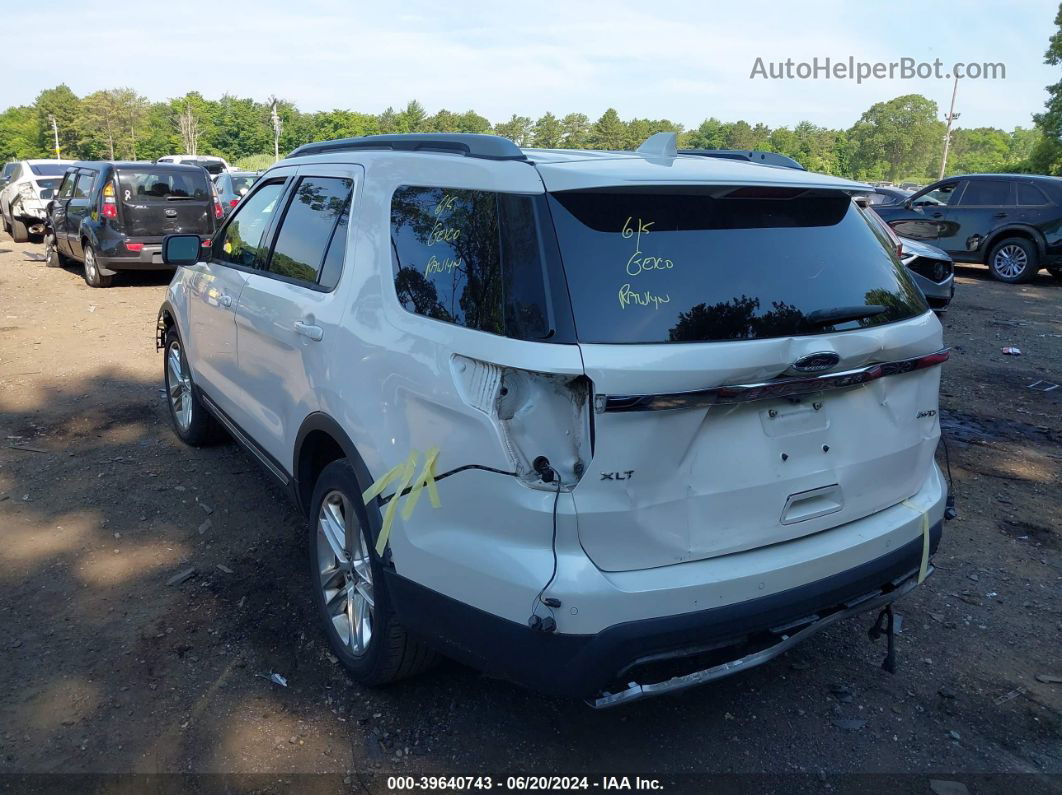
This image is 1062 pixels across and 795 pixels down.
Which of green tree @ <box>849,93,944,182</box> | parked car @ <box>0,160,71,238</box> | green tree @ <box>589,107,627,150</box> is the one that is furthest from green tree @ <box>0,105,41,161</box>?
green tree @ <box>849,93,944,182</box>

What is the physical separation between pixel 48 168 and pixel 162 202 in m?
10.1

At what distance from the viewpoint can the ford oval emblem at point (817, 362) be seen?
2.42 m

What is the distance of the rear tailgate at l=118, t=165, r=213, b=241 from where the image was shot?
493 inches

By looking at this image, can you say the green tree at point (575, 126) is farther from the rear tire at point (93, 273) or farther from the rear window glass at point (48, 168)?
the rear tire at point (93, 273)

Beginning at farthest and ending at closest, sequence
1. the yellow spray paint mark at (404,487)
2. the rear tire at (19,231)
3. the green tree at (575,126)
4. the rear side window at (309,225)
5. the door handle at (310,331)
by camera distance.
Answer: the green tree at (575,126), the rear tire at (19,231), the rear side window at (309,225), the door handle at (310,331), the yellow spray paint mark at (404,487)

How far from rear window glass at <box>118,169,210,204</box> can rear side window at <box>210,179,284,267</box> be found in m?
8.83

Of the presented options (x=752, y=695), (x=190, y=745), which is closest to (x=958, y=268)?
(x=752, y=695)

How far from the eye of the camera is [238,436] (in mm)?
4496

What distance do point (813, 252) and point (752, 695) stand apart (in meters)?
1.67

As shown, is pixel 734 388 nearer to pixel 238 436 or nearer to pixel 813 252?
pixel 813 252

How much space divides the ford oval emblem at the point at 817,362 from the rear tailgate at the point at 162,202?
1193 cm

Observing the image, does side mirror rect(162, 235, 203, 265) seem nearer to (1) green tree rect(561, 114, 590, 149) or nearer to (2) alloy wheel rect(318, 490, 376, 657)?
(2) alloy wheel rect(318, 490, 376, 657)

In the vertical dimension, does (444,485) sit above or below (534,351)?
below

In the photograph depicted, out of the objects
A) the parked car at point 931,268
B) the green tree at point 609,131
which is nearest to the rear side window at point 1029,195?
the parked car at point 931,268
